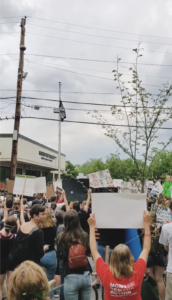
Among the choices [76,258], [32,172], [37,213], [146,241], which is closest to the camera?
[146,241]

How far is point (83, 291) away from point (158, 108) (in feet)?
14.0

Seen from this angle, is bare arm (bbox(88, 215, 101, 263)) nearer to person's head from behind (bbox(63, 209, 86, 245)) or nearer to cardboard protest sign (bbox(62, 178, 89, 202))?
person's head from behind (bbox(63, 209, 86, 245))

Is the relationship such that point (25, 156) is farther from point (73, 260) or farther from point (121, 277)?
point (121, 277)

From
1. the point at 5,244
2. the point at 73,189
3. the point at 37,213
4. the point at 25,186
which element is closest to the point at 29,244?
the point at 37,213

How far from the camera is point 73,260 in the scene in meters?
4.05

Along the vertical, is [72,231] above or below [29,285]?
above

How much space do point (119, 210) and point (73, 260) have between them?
92 centimetres

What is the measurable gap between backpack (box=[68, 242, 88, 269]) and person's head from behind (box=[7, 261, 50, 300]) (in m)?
2.11

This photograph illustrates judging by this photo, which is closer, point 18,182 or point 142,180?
point 142,180

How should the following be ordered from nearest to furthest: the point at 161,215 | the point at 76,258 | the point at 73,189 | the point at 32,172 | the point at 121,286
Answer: the point at 121,286 → the point at 76,258 → the point at 161,215 → the point at 73,189 → the point at 32,172

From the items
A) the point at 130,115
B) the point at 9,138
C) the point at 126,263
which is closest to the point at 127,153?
the point at 130,115

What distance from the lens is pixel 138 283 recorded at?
2883mm

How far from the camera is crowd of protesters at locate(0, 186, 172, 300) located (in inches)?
79.3

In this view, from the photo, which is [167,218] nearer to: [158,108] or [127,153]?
[127,153]
